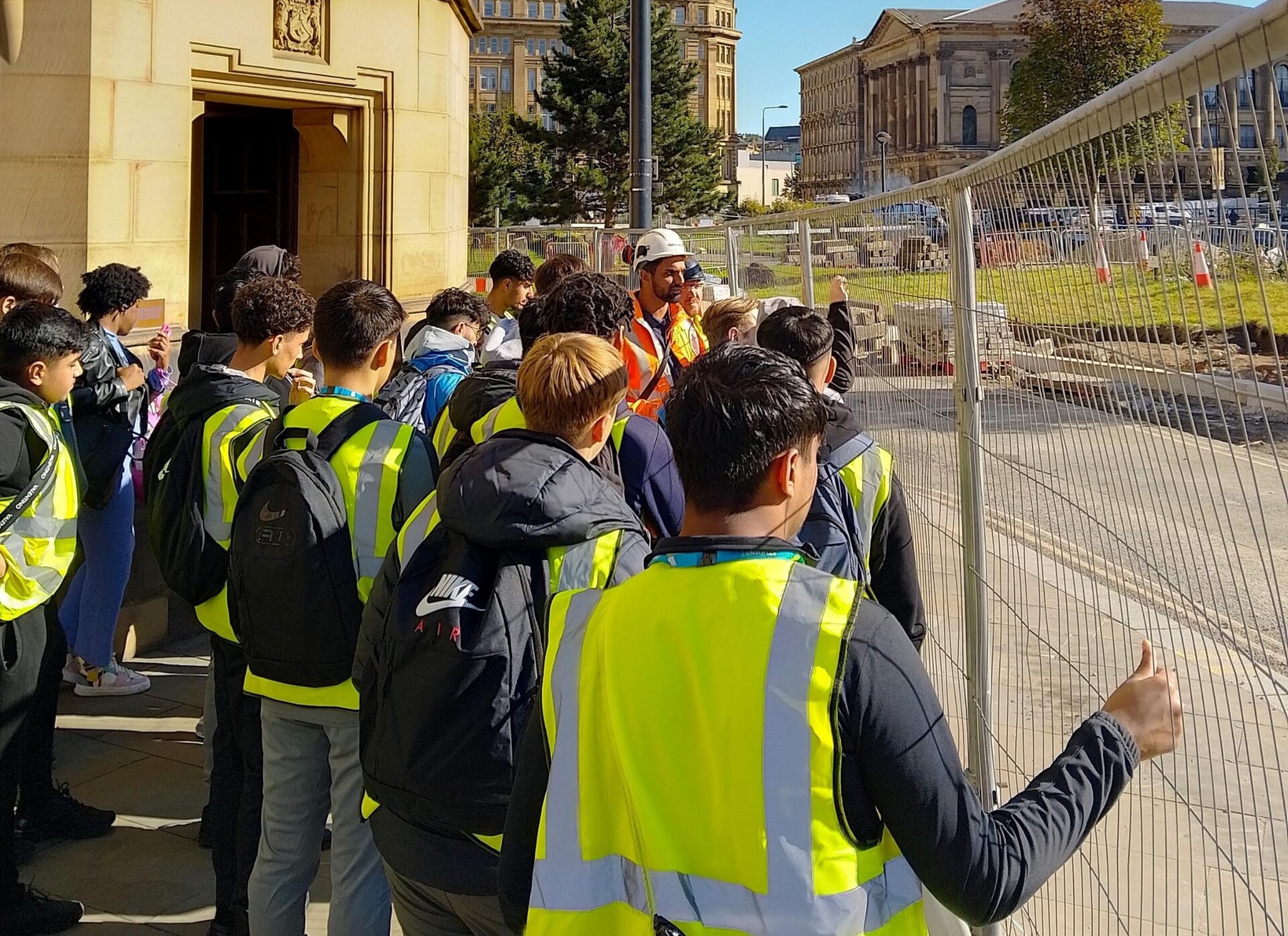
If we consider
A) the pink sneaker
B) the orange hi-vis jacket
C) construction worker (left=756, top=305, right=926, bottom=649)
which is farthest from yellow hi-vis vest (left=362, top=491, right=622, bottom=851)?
the pink sneaker

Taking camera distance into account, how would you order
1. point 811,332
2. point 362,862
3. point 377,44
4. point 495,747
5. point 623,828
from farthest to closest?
point 377,44 < point 811,332 < point 362,862 < point 495,747 < point 623,828

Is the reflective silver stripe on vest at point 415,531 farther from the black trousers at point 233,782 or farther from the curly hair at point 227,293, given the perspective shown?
the curly hair at point 227,293

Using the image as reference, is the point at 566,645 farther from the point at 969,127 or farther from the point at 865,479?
the point at 969,127

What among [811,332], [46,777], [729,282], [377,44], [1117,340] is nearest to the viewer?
[1117,340]

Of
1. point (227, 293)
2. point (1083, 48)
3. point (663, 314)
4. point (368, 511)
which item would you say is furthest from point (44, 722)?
point (1083, 48)

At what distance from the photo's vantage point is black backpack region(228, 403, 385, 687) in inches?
141

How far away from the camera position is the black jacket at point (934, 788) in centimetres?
185

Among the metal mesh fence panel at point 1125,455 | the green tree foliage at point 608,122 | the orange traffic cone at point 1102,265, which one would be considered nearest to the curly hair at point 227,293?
the metal mesh fence panel at point 1125,455

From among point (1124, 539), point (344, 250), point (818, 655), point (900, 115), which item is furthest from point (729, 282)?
point (900, 115)

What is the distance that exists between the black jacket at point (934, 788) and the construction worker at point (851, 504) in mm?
1398

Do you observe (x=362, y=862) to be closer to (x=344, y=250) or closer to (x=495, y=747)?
(x=495, y=747)

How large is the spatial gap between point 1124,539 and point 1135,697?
487mm

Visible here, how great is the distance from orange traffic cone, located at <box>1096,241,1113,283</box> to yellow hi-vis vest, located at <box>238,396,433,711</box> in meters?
1.88

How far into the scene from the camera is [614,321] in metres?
4.13
